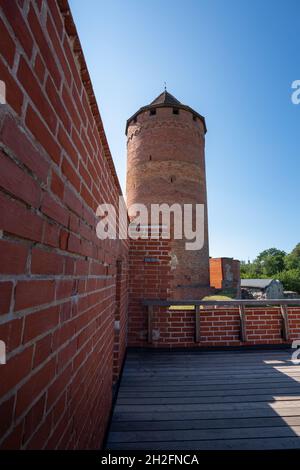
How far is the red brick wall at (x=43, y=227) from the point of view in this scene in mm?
525

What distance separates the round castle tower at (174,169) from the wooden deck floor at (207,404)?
10491mm

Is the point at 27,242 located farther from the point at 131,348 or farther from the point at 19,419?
the point at 131,348

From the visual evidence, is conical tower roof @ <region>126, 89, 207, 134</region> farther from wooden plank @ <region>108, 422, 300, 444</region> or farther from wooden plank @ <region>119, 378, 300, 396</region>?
wooden plank @ <region>108, 422, 300, 444</region>

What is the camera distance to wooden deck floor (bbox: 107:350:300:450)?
1.95m

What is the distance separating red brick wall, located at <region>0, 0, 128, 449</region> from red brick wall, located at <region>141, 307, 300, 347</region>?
119 inches

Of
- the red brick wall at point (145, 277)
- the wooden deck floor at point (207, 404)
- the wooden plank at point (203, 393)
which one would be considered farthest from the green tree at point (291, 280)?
the wooden plank at point (203, 393)

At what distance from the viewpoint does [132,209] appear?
15773 millimetres

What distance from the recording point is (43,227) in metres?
0.70

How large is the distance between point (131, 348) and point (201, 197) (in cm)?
1277

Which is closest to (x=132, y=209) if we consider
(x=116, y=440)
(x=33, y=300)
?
(x=116, y=440)

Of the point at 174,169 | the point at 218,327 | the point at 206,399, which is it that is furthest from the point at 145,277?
Result: the point at 174,169

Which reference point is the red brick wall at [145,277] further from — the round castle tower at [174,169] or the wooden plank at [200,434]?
the round castle tower at [174,169]

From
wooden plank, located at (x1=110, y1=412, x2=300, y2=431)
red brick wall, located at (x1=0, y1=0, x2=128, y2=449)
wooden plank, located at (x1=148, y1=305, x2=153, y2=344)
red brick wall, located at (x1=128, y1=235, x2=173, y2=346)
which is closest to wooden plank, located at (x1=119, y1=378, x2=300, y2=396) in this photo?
wooden plank, located at (x1=110, y1=412, x2=300, y2=431)
